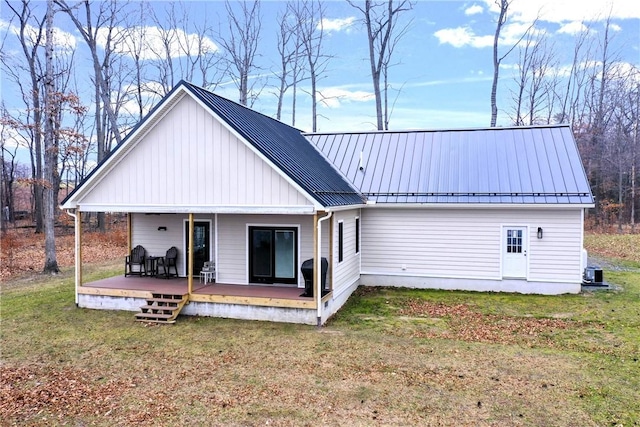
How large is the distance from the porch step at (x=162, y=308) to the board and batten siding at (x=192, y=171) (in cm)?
231

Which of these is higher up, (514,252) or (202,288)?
(514,252)

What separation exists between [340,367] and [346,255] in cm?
498

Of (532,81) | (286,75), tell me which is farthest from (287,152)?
Result: (532,81)

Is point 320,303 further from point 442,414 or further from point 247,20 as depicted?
point 247,20

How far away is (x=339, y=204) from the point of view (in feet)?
35.0

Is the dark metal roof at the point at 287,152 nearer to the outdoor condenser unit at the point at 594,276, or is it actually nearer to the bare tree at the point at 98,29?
the outdoor condenser unit at the point at 594,276

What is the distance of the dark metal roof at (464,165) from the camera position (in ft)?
41.5

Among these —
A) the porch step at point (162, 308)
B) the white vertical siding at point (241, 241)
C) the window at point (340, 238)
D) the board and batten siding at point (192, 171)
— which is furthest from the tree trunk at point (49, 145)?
the window at point (340, 238)

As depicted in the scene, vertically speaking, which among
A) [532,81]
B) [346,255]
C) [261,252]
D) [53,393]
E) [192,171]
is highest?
[532,81]

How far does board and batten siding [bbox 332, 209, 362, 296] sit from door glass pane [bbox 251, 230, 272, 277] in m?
1.91

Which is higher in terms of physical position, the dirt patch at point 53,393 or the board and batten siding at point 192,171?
the board and batten siding at point 192,171

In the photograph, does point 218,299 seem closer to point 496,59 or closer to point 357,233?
point 357,233

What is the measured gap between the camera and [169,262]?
1285cm

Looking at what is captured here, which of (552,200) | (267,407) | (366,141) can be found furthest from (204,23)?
(267,407)
